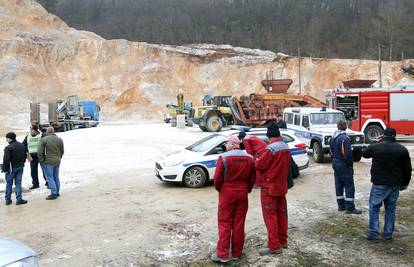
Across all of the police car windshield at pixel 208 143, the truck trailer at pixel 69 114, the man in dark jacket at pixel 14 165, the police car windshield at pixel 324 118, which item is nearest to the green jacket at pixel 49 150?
the man in dark jacket at pixel 14 165

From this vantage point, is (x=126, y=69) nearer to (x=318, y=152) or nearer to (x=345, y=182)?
(x=318, y=152)

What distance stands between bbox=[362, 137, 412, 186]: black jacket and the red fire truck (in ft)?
43.2

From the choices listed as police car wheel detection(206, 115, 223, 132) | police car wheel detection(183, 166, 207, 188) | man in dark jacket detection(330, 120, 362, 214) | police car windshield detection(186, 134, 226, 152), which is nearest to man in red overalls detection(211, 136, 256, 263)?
man in dark jacket detection(330, 120, 362, 214)

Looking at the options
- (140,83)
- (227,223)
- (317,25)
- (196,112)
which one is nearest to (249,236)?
(227,223)

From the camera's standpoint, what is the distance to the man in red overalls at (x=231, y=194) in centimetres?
554

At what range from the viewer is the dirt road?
5836mm

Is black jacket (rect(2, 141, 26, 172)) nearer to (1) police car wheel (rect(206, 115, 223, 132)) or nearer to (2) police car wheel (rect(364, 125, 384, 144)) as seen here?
(2) police car wheel (rect(364, 125, 384, 144))

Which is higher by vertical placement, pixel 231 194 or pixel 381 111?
Result: pixel 381 111

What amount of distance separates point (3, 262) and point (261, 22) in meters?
94.3

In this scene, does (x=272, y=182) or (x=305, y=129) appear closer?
(x=272, y=182)

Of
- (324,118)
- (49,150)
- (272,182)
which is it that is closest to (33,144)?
(49,150)

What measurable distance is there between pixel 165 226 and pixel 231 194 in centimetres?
223

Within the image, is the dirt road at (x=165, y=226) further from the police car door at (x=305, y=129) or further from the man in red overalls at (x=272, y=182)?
the police car door at (x=305, y=129)

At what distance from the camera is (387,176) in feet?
20.4
